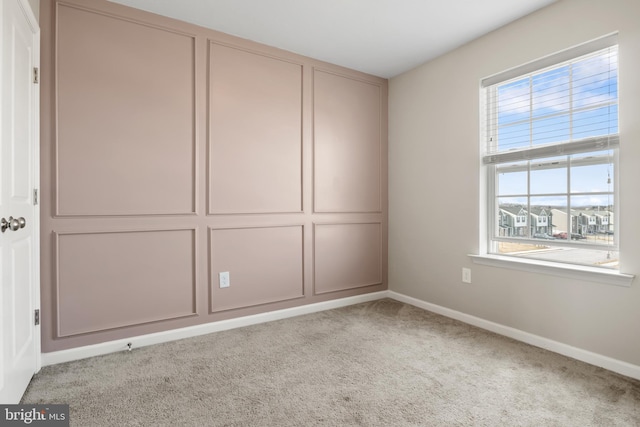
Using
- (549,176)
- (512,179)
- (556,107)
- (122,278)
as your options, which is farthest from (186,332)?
(556,107)

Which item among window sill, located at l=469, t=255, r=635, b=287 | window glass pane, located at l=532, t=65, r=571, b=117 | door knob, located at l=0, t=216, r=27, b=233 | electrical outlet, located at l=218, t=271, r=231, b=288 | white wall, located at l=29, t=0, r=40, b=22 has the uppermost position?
white wall, located at l=29, t=0, r=40, b=22

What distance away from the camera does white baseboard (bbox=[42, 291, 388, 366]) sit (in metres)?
2.23

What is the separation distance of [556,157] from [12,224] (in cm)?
319

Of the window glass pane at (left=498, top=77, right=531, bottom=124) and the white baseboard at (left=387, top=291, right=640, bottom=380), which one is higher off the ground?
the window glass pane at (left=498, top=77, right=531, bottom=124)

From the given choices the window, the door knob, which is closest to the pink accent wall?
the door knob

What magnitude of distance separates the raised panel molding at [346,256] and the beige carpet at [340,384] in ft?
2.55

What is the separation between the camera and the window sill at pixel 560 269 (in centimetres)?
207

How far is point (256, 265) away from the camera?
297 cm

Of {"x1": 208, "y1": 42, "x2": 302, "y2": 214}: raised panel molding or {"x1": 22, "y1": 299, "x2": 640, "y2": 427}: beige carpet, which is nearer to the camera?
{"x1": 22, "y1": 299, "x2": 640, "y2": 427}: beige carpet

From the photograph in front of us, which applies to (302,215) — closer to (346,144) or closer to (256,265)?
(256,265)

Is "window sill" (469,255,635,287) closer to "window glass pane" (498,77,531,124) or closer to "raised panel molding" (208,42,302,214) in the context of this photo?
"window glass pane" (498,77,531,124)

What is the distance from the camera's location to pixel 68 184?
2.23 metres

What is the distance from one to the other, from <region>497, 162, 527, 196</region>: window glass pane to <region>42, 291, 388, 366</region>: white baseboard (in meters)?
1.68

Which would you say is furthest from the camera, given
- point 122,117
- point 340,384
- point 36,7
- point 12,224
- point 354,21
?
point 354,21
